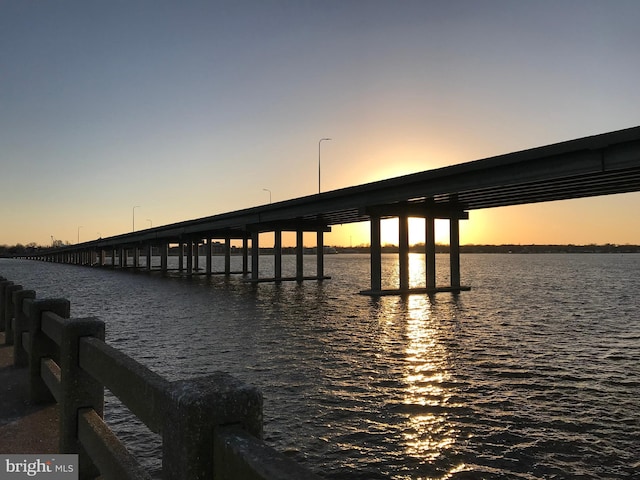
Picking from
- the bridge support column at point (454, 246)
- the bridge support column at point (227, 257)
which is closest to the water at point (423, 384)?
the bridge support column at point (454, 246)

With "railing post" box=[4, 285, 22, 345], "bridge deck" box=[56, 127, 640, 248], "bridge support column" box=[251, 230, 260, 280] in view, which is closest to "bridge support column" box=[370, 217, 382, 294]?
"bridge deck" box=[56, 127, 640, 248]

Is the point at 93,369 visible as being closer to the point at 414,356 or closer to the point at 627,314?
the point at 414,356

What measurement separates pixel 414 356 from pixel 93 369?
14.6 m

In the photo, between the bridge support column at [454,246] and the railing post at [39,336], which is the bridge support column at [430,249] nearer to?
the bridge support column at [454,246]

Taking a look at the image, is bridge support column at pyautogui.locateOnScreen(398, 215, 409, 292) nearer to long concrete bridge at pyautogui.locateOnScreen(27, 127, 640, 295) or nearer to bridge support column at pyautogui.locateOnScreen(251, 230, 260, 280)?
long concrete bridge at pyautogui.locateOnScreen(27, 127, 640, 295)

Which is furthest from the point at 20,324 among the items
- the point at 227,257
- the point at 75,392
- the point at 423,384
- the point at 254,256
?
the point at 227,257

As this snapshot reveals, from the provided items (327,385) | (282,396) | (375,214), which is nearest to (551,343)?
(327,385)

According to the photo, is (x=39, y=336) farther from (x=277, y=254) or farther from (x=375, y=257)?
(x=277, y=254)

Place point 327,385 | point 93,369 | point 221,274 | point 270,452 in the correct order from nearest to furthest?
1. point 270,452
2. point 93,369
3. point 327,385
4. point 221,274

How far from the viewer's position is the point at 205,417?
2250 mm

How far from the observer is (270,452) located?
196 cm

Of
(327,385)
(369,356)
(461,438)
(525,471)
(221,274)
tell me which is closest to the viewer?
(525,471)

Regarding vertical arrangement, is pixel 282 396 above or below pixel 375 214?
below

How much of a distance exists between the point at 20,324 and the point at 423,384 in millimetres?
9816
